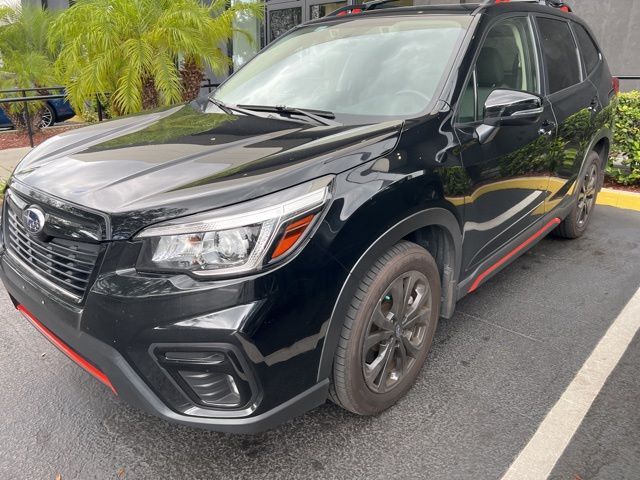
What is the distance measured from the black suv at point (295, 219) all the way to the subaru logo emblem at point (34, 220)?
13 millimetres

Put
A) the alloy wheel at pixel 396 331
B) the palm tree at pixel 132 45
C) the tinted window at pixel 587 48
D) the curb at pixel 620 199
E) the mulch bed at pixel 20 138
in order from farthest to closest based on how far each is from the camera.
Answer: the mulch bed at pixel 20 138 → the palm tree at pixel 132 45 → the curb at pixel 620 199 → the tinted window at pixel 587 48 → the alloy wheel at pixel 396 331

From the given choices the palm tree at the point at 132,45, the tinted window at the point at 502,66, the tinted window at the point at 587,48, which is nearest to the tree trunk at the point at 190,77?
the palm tree at the point at 132,45

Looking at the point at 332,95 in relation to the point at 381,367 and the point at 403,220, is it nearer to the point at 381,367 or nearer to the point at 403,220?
the point at 403,220

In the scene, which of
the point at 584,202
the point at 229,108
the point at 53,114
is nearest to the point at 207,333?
the point at 229,108

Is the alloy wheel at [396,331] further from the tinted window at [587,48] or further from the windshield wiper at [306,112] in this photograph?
the tinted window at [587,48]

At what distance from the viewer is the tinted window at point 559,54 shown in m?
3.52

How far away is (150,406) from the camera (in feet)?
6.02

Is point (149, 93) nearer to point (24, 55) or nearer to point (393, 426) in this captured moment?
point (24, 55)

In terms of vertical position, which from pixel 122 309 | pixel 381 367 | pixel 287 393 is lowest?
pixel 381 367

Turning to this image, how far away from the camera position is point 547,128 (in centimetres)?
331

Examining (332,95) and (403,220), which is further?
(332,95)

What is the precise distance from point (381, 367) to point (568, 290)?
2.03 meters

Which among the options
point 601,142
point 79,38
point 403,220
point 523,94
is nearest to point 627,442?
point 403,220

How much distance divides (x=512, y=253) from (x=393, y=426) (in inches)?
57.2
